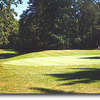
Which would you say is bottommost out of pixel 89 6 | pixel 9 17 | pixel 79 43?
pixel 79 43

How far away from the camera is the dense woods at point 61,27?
46.1 m

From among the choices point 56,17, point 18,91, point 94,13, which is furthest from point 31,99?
point 94,13

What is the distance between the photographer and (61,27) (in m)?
46.5

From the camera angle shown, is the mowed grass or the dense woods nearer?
the mowed grass

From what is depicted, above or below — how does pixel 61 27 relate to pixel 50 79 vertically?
above

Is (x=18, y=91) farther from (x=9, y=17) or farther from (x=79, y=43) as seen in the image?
(x=79, y=43)

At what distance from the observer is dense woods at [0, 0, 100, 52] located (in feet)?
151

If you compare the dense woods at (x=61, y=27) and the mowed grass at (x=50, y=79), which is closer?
the mowed grass at (x=50, y=79)

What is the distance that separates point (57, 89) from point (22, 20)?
146 feet

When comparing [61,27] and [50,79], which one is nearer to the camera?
[50,79]

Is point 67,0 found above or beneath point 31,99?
above

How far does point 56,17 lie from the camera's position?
4647 centimetres

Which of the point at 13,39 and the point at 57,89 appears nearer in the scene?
the point at 57,89

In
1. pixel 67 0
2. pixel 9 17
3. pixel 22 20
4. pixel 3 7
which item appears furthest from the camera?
pixel 22 20
